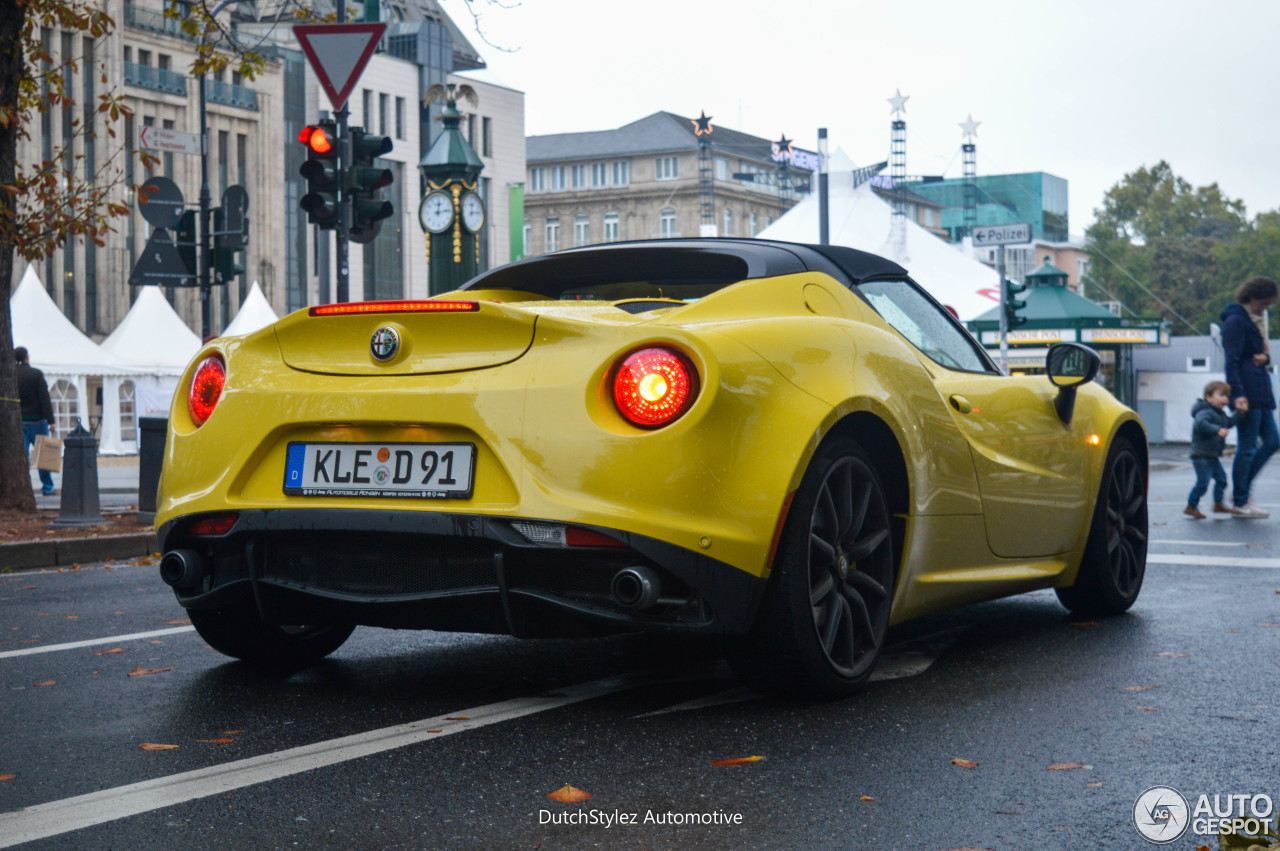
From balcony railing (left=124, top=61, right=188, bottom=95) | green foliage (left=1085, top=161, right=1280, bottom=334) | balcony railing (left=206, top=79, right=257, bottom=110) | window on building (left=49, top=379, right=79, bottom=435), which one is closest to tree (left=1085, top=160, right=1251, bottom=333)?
green foliage (left=1085, top=161, right=1280, bottom=334)

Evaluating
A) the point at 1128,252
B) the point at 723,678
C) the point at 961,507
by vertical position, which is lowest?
the point at 723,678

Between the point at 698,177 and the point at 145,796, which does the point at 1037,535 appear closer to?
the point at 145,796

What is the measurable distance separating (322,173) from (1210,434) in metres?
7.45

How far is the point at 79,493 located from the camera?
1159 cm

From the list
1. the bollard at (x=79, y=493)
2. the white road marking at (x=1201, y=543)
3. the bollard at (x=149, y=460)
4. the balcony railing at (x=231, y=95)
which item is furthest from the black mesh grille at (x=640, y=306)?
the balcony railing at (x=231, y=95)

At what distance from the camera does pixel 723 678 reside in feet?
14.9

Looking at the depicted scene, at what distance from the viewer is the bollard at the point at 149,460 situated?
38.5 ft

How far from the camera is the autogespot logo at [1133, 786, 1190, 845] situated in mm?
2963

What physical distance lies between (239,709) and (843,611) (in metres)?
1.66

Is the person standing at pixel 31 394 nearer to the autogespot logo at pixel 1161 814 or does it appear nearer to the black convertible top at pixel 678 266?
the black convertible top at pixel 678 266

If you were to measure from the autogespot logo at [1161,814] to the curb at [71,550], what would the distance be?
7.98 m

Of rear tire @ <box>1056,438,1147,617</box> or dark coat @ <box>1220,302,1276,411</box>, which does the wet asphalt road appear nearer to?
rear tire @ <box>1056,438,1147,617</box>

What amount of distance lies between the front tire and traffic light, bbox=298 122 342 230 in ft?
28.5

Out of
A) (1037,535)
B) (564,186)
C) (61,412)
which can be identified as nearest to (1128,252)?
(564,186)
